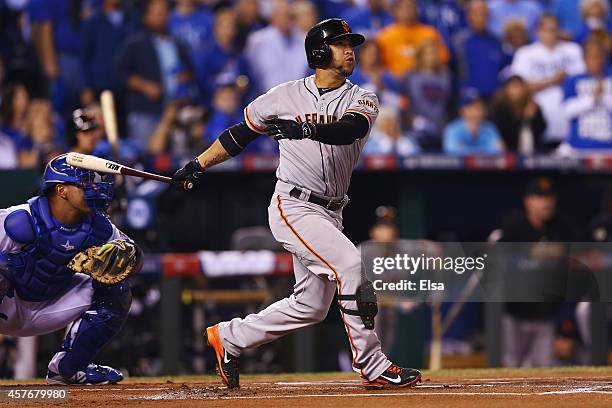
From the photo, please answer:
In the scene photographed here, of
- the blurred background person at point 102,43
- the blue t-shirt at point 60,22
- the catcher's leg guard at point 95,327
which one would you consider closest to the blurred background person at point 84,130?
the catcher's leg guard at point 95,327

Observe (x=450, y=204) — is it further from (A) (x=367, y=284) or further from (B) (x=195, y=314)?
(A) (x=367, y=284)

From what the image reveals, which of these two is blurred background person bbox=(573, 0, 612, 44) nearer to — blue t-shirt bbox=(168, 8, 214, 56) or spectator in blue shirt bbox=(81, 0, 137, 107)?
blue t-shirt bbox=(168, 8, 214, 56)

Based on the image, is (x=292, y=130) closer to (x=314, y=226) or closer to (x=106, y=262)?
(x=314, y=226)

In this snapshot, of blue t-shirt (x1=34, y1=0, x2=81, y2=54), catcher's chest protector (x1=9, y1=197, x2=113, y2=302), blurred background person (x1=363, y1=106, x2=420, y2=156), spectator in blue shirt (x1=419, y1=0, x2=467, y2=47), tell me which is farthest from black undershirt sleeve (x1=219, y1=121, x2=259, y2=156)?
spectator in blue shirt (x1=419, y1=0, x2=467, y2=47)

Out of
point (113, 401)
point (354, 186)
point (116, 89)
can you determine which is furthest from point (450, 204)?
point (113, 401)

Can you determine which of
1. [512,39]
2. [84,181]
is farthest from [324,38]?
[512,39]

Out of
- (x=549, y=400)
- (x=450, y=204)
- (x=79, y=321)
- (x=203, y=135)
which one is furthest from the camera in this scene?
(x=450, y=204)

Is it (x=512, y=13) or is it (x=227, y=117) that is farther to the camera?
(x=512, y=13)

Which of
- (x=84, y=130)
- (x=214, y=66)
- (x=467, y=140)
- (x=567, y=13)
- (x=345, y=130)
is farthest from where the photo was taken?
(x=567, y=13)
